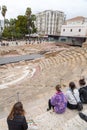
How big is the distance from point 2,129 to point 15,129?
1.10 metres

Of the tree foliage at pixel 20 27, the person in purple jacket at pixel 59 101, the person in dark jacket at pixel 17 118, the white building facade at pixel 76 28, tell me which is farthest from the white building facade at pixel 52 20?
the person in dark jacket at pixel 17 118

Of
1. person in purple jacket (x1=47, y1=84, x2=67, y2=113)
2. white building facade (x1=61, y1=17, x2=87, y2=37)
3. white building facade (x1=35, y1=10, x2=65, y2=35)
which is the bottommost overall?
person in purple jacket (x1=47, y1=84, x2=67, y2=113)

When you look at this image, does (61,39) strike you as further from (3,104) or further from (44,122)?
(44,122)

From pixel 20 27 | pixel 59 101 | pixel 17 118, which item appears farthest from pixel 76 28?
pixel 17 118

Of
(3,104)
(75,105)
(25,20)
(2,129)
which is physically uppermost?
(25,20)

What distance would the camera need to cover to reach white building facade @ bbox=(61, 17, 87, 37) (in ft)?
140

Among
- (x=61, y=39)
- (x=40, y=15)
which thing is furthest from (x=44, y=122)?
(x=40, y=15)

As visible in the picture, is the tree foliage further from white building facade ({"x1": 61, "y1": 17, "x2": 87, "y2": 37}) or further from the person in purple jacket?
the person in purple jacket

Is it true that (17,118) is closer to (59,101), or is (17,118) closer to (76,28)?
(59,101)

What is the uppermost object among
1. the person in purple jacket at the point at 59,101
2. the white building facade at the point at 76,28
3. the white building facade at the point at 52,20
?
the white building facade at the point at 52,20

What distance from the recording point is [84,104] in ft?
17.1

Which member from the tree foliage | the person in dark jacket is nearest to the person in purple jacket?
the person in dark jacket

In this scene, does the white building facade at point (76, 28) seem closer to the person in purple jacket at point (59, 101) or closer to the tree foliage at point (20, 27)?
the tree foliage at point (20, 27)

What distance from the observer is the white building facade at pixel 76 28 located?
140 ft
